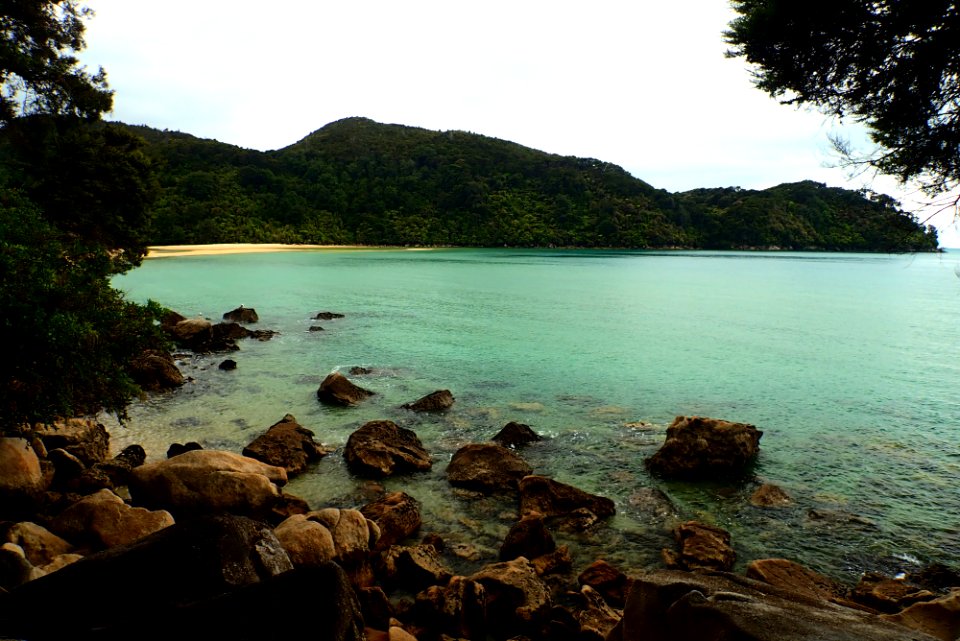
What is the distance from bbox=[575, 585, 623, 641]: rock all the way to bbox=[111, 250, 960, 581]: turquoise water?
1482 mm

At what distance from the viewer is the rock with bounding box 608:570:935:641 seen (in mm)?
4285

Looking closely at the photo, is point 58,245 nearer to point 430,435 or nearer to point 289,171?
point 430,435

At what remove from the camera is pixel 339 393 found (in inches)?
686

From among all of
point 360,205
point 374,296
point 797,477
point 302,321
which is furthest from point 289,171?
point 797,477

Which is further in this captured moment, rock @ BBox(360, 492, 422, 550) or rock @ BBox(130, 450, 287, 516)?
rock @ BBox(130, 450, 287, 516)

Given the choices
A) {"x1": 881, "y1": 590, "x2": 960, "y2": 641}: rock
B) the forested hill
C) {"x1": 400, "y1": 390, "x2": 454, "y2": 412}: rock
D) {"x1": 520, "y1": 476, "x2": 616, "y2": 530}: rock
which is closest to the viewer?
{"x1": 881, "y1": 590, "x2": 960, "y2": 641}: rock

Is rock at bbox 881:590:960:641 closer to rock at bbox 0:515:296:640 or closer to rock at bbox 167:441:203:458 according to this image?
rock at bbox 0:515:296:640

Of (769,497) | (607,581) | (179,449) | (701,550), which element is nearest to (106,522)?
(179,449)

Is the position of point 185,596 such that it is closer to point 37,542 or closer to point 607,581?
point 37,542

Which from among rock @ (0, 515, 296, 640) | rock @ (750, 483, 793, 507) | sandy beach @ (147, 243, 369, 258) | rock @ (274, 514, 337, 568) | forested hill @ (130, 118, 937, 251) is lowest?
rock @ (750, 483, 793, 507)

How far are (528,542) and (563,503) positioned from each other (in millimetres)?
1937

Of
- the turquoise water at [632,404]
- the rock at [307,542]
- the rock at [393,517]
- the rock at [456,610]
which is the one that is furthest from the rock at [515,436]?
the rock at [456,610]

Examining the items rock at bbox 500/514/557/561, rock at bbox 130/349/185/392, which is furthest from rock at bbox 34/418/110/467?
rock at bbox 500/514/557/561

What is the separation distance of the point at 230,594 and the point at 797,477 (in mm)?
12979
